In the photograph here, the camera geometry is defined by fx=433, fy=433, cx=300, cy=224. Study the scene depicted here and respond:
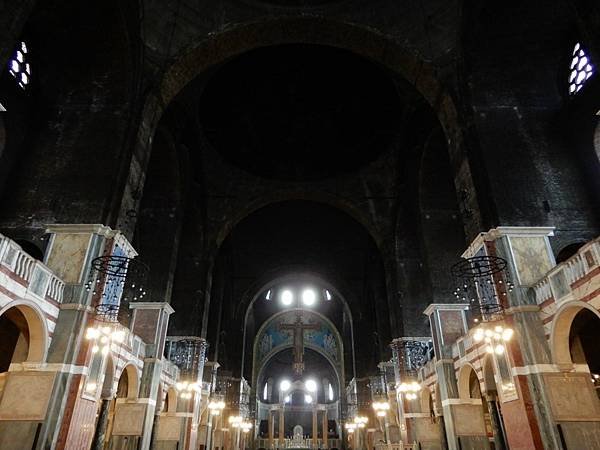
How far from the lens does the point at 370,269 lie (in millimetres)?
31750

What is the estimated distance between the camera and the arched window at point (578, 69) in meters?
14.3

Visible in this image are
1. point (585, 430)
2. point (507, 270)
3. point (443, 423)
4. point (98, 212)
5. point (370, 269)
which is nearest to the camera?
point (585, 430)

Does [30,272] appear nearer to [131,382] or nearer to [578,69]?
[131,382]

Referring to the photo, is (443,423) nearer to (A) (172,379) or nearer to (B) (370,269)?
(A) (172,379)

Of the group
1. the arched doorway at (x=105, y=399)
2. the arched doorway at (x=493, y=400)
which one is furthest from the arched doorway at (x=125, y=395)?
the arched doorway at (x=493, y=400)

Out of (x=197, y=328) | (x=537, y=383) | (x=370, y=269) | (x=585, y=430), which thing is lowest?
(x=585, y=430)

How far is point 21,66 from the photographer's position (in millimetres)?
14484

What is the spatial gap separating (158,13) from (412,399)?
1930 cm

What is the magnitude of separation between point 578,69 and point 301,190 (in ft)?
49.8

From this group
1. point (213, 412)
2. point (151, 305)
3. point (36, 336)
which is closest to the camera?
point (36, 336)

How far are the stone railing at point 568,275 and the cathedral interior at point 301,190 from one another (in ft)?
0.16

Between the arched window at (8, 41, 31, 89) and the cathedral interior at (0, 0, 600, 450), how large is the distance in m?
0.10

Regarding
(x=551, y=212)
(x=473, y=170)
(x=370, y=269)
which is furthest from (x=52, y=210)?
(x=370, y=269)

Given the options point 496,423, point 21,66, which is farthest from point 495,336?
point 21,66
